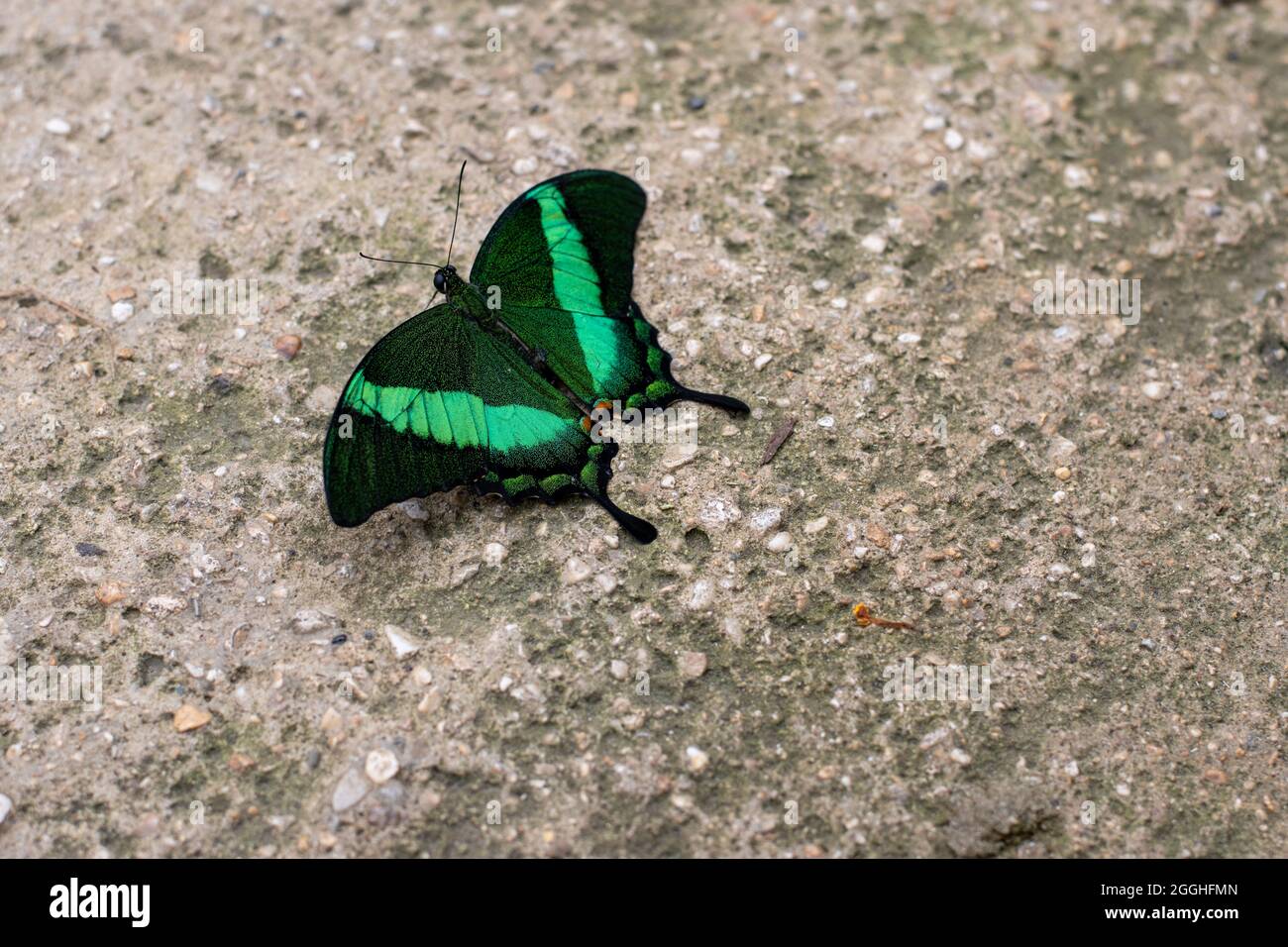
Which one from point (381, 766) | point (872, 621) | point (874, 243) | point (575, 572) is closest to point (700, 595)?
point (575, 572)

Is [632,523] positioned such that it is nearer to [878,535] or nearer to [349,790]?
[878,535]

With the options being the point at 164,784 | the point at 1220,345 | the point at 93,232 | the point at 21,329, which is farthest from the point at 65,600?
the point at 1220,345

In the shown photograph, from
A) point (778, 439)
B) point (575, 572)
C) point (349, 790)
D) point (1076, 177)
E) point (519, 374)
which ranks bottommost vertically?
point (349, 790)

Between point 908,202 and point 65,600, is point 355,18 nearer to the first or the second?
point 908,202

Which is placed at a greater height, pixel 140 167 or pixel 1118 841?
pixel 140 167

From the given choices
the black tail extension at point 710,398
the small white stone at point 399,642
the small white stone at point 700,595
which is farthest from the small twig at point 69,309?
the small white stone at point 700,595

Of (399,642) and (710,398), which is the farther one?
(710,398)
